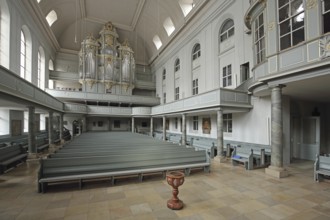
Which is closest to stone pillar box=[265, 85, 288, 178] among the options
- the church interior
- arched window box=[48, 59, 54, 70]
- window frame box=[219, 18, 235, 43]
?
the church interior

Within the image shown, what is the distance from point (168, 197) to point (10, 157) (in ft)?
25.5

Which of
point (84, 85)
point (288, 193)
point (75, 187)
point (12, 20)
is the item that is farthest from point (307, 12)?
point (84, 85)

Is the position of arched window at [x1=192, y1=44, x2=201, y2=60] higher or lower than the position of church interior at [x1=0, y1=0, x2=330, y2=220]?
higher

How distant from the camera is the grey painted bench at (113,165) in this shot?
5.04 m

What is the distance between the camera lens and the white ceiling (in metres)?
16.7

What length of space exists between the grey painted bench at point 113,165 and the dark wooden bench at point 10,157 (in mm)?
3359

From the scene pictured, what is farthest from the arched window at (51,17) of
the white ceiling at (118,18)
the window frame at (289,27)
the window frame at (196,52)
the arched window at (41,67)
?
the window frame at (289,27)

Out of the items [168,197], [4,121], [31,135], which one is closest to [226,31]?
[168,197]

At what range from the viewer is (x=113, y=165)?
580 cm


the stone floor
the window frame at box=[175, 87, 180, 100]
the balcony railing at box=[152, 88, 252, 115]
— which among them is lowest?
the stone floor

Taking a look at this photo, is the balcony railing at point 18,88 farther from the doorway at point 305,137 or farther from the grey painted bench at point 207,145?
the doorway at point 305,137

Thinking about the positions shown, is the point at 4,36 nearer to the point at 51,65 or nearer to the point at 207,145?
the point at 51,65

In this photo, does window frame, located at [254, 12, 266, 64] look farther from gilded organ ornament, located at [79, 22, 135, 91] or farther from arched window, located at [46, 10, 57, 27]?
arched window, located at [46, 10, 57, 27]

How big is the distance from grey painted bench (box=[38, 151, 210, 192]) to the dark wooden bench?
11.0 ft
